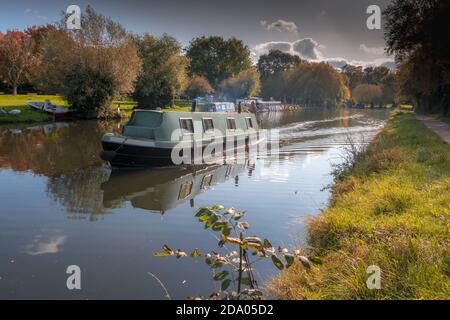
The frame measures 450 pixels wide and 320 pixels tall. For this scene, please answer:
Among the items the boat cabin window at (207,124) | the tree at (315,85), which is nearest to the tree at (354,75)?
the tree at (315,85)

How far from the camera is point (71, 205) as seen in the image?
10.6 m

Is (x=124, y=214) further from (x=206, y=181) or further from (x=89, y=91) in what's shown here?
(x=89, y=91)

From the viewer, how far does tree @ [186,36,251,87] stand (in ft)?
300

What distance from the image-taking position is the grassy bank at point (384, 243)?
14.7 ft

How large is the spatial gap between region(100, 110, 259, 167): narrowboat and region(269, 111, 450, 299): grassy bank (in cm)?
767

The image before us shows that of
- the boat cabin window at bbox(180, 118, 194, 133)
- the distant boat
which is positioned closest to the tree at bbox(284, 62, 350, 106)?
the distant boat

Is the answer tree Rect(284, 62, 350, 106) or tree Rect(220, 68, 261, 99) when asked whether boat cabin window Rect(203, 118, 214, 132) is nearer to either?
tree Rect(220, 68, 261, 99)

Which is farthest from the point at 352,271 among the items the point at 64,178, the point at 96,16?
the point at 96,16

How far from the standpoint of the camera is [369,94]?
107250 mm

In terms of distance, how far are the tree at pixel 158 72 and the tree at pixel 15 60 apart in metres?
14.7

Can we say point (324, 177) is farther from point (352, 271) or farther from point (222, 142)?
point (352, 271)

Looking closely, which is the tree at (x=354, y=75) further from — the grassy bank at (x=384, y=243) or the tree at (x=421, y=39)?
the grassy bank at (x=384, y=243)

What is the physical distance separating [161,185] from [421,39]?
875 inches
